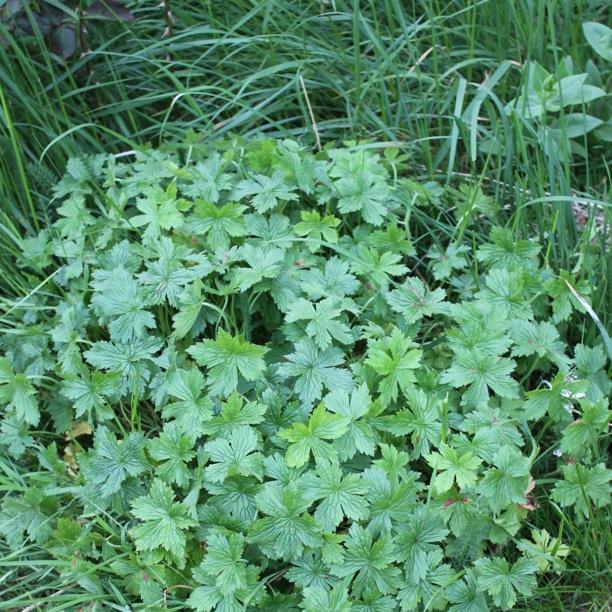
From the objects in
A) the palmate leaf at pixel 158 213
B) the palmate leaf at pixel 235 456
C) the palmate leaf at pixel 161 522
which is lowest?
the palmate leaf at pixel 161 522

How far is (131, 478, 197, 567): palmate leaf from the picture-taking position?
1781 millimetres

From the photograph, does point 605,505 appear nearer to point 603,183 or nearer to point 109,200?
point 603,183

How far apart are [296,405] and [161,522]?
0.39m

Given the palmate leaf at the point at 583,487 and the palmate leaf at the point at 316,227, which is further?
the palmate leaf at the point at 316,227

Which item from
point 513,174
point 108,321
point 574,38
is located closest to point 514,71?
point 574,38

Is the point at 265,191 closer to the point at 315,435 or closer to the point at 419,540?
the point at 315,435

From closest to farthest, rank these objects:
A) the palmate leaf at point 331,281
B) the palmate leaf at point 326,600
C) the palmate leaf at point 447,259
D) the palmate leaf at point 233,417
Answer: the palmate leaf at point 326,600 → the palmate leaf at point 233,417 → the palmate leaf at point 331,281 → the palmate leaf at point 447,259

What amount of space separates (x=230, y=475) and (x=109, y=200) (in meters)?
0.92

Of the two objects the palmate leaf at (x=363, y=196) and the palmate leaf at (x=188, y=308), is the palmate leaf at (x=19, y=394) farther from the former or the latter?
the palmate leaf at (x=363, y=196)

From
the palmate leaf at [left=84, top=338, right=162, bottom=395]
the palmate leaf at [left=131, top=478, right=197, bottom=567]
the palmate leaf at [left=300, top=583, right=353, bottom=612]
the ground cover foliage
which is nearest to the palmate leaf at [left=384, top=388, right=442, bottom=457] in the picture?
the ground cover foliage

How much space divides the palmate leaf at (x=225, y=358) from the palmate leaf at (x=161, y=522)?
0.26 meters

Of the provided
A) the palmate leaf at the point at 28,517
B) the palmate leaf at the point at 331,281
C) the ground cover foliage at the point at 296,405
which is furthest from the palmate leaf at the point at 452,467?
the palmate leaf at the point at 28,517

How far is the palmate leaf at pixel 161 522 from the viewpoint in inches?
70.1

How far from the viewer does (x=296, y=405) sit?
1.95m
